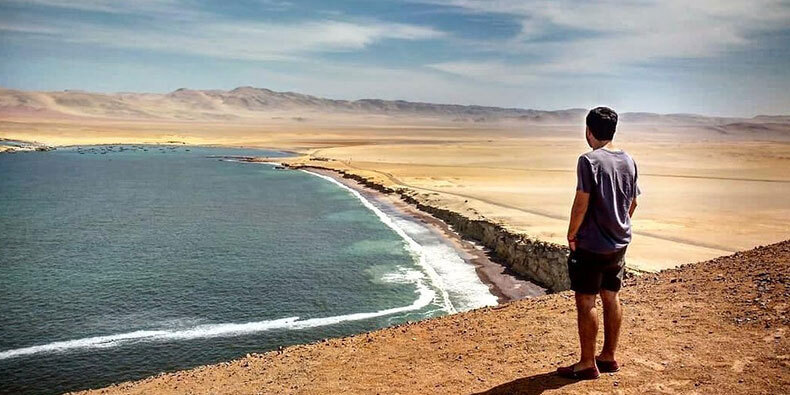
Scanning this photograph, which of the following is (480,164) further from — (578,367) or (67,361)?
(578,367)

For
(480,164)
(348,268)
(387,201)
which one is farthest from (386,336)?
(480,164)

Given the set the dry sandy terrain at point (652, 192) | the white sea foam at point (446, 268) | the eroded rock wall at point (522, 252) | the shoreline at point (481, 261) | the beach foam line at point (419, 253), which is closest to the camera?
the beach foam line at point (419, 253)

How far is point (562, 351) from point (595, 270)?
2450mm

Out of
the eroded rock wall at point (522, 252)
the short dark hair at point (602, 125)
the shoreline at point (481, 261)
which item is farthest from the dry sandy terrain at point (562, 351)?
the eroded rock wall at point (522, 252)

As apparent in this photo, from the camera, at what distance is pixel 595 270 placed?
6.41 meters

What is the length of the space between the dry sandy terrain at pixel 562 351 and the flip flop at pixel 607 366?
0.33 ft

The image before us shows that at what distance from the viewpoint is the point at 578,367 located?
691 centimetres

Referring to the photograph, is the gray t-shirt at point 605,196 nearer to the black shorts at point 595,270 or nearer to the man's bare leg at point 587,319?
the black shorts at point 595,270

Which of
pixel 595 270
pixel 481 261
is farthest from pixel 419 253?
pixel 595 270

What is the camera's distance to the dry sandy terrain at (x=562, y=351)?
6934 mm

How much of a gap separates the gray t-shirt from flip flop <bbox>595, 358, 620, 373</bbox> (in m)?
1.59

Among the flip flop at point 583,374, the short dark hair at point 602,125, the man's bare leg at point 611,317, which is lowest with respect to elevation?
the flip flop at point 583,374

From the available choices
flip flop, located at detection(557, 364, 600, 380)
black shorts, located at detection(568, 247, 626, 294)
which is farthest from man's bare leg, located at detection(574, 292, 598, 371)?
flip flop, located at detection(557, 364, 600, 380)

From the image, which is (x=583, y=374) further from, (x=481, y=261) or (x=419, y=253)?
(x=419, y=253)
